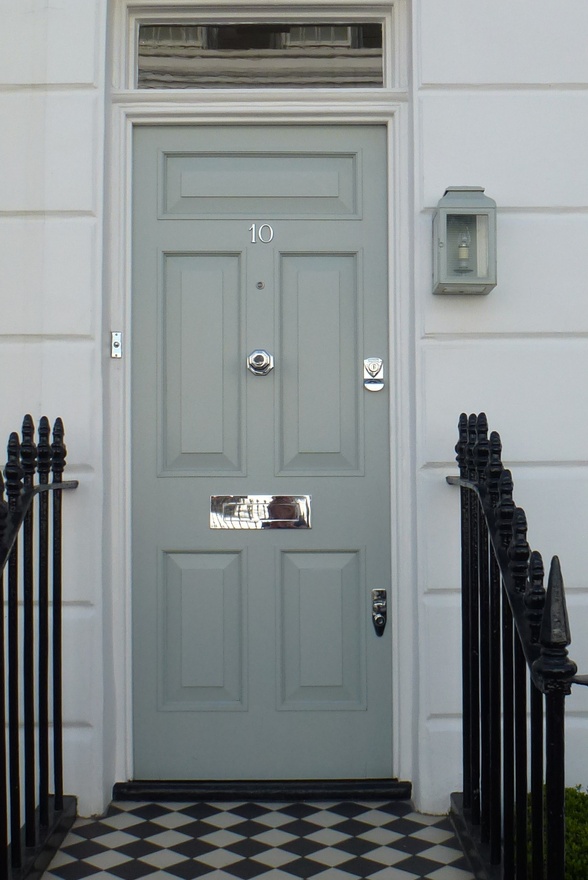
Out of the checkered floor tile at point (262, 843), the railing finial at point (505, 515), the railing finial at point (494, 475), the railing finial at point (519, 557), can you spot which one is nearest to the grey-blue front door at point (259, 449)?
the checkered floor tile at point (262, 843)

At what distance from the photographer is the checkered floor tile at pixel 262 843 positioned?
2.50 metres

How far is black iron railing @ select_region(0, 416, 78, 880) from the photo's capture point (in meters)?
2.28

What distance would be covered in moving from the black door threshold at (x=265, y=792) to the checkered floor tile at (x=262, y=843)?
3cm

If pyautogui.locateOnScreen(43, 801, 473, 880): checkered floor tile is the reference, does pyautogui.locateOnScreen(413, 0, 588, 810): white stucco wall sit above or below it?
above

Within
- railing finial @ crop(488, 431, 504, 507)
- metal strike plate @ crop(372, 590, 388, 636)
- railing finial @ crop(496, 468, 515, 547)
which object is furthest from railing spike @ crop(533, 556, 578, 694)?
metal strike plate @ crop(372, 590, 388, 636)

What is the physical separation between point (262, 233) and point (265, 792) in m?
1.97

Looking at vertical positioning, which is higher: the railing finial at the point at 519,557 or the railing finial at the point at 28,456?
the railing finial at the point at 28,456

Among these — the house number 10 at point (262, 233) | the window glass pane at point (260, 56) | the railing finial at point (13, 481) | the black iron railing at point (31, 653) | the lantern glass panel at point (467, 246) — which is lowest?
the black iron railing at point (31, 653)

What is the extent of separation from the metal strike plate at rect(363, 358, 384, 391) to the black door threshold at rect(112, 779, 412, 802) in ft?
4.56

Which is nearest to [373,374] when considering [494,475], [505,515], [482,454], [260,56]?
[482,454]

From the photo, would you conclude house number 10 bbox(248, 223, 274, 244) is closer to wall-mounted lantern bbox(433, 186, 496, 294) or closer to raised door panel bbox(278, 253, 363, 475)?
raised door panel bbox(278, 253, 363, 475)

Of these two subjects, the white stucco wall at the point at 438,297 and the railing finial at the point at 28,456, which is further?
the white stucco wall at the point at 438,297

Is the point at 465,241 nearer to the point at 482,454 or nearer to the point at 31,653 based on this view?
the point at 482,454

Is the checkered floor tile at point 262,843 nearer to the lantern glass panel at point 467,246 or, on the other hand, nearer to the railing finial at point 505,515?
the railing finial at point 505,515
